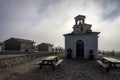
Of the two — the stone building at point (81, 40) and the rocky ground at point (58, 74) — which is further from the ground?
the stone building at point (81, 40)

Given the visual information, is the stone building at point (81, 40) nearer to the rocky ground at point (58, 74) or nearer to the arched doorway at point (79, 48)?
the arched doorway at point (79, 48)

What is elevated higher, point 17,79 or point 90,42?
point 90,42

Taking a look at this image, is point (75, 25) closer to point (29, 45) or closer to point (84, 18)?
point (84, 18)

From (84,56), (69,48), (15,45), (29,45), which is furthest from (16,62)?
(29,45)

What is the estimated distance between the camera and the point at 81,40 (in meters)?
16.9

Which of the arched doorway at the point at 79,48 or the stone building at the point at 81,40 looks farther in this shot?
the arched doorway at the point at 79,48

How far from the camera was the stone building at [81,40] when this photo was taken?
16.2 meters

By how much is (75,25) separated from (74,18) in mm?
1296

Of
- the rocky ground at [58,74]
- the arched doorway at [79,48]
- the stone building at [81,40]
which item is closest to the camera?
the rocky ground at [58,74]

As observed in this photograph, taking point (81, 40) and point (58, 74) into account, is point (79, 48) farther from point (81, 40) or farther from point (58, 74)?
point (58, 74)

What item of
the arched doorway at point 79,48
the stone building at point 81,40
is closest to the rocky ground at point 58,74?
the stone building at point 81,40

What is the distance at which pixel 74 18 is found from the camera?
18047mm

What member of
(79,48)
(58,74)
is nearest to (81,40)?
(79,48)

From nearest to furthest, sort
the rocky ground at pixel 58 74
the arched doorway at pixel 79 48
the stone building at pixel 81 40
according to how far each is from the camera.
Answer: the rocky ground at pixel 58 74, the stone building at pixel 81 40, the arched doorway at pixel 79 48
